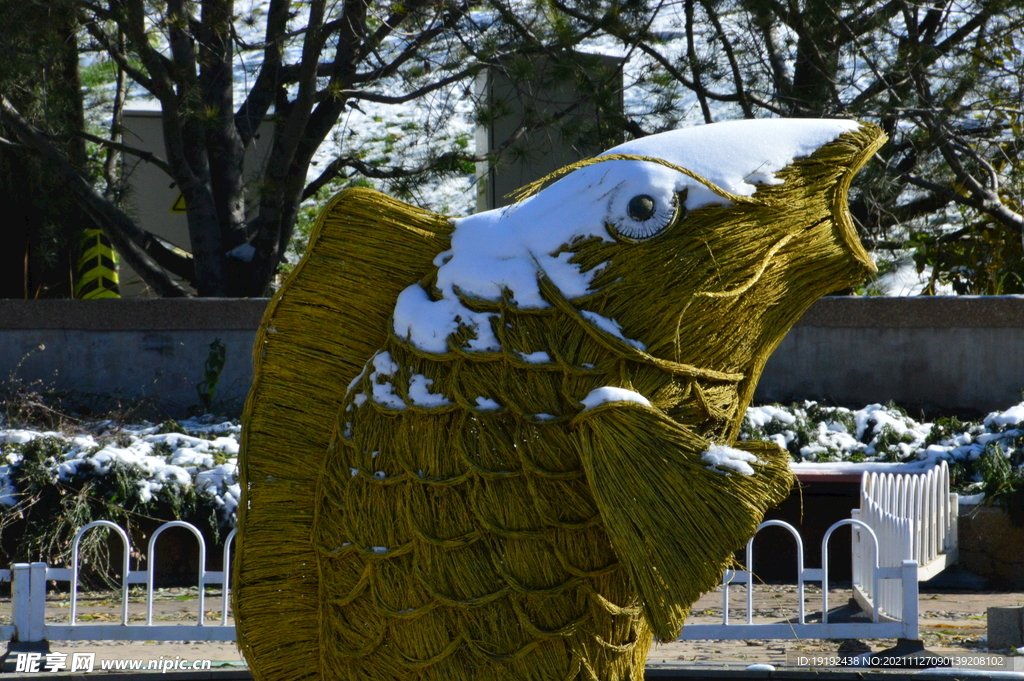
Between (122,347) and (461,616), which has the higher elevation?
(122,347)

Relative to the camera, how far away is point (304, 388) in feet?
6.57

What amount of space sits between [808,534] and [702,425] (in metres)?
4.82

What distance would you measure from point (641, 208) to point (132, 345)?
6.57m

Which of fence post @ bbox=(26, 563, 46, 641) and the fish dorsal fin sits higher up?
the fish dorsal fin

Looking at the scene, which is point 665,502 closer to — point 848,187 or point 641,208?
point 641,208

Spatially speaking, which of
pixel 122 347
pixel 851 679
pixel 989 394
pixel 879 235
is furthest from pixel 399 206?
pixel 879 235

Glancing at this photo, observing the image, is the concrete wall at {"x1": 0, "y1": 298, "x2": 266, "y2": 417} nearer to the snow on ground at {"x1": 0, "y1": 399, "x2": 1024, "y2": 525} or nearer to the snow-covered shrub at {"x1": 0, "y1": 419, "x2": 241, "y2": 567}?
the snow on ground at {"x1": 0, "y1": 399, "x2": 1024, "y2": 525}

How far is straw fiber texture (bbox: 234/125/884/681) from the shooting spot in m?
1.74

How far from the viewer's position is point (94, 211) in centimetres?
798

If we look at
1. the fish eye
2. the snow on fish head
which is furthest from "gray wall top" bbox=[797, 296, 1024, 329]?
the fish eye

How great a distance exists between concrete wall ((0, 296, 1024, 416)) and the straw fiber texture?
5772mm

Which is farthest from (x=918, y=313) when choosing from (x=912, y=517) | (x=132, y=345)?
(x=132, y=345)

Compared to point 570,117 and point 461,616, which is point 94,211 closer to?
point 570,117

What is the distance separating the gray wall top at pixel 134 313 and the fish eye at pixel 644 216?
19.8ft
